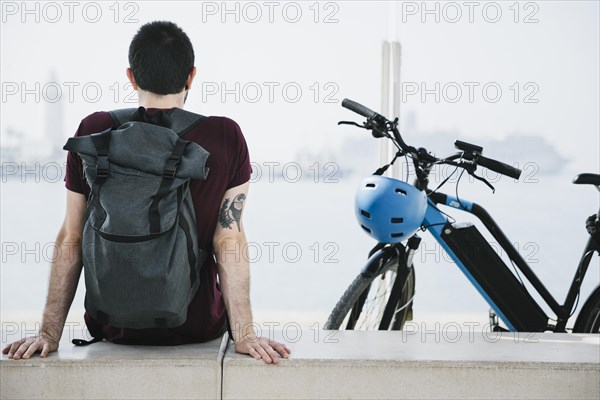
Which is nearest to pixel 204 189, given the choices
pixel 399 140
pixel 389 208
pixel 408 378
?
pixel 408 378

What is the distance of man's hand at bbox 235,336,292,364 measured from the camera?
62.2 inches

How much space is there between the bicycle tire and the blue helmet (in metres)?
0.70

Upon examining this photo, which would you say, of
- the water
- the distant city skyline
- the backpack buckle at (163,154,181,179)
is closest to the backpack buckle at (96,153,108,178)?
the backpack buckle at (163,154,181,179)

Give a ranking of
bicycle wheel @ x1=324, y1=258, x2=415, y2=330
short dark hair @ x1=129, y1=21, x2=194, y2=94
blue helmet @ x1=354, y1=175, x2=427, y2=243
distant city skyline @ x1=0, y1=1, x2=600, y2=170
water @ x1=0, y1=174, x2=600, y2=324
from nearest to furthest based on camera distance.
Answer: short dark hair @ x1=129, y1=21, x2=194, y2=94, blue helmet @ x1=354, y1=175, x2=427, y2=243, bicycle wheel @ x1=324, y1=258, x2=415, y2=330, distant city skyline @ x1=0, y1=1, x2=600, y2=170, water @ x1=0, y1=174, x2=600, y2=324

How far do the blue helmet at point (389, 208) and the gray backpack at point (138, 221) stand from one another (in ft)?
2.78

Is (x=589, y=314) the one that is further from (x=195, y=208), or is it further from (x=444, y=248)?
(x=195, y=208)

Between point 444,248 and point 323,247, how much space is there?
9.45 feet

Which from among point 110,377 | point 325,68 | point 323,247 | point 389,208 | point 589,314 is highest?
point 325,68

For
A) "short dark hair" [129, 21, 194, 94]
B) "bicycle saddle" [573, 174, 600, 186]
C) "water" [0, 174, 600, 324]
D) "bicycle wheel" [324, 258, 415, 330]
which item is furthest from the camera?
"water" [0, 174, 600, 324]

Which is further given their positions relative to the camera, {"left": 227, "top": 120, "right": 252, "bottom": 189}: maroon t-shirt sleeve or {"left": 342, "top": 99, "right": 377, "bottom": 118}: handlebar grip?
{"left": 342, "top": 99, "right": 377, "bottom": 118}: handlebar grip

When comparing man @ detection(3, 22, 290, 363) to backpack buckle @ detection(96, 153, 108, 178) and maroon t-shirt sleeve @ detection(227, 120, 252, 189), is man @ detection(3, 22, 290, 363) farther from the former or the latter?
backpack buckle @ detection(96, 153, 108, 178)

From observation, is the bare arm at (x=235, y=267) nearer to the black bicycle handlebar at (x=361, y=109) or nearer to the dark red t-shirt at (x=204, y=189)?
the dark red t-shirt at (x=204, y=189)

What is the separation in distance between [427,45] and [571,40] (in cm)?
87

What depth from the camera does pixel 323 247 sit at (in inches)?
212
